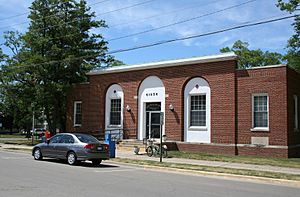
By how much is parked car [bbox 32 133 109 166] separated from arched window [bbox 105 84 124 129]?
11.5 metres

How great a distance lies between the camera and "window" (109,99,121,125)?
30234mm

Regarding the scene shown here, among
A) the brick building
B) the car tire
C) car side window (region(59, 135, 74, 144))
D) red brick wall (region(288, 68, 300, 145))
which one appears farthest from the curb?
red brick wall (region(288, 68, 300, 145))

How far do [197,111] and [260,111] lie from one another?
4.53 m

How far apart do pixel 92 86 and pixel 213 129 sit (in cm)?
1244

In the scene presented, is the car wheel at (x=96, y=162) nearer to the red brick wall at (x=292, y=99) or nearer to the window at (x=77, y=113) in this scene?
the red brick wall at (x=292, y=99)

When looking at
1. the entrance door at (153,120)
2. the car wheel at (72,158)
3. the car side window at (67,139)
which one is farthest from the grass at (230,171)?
the entrance door at (153,120)

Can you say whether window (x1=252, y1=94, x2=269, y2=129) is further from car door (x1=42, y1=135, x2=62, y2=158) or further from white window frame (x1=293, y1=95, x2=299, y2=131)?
car door (x1=42, y1=135, x2=62, y2=158)

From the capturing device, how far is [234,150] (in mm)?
23359

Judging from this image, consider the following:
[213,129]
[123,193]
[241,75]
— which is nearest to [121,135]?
[213,129]

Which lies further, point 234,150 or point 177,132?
point 177,132

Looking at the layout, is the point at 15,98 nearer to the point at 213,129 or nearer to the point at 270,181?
the point at 213,129

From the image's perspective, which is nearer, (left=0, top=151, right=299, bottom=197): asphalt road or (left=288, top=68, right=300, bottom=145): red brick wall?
(left=0, top=151, right=299, bottom=197): asphalt road

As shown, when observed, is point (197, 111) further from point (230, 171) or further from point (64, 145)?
point (64, 145)

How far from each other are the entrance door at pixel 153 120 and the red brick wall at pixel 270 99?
6666 millimetres
